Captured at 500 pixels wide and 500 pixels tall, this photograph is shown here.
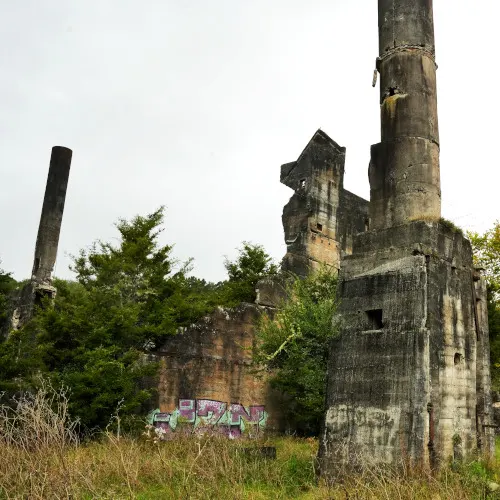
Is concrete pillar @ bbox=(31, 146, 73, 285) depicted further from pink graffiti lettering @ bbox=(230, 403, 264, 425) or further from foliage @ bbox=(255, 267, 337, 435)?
foliage @ bbox=(255, 267, 337, 435)

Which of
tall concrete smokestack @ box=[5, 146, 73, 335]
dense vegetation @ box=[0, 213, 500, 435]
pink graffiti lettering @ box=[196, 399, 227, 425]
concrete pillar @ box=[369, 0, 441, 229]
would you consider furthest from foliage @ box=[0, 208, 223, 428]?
concrete pillar @ box=[369, 0, 441, 229]

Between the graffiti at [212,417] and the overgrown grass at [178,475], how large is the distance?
5.27m

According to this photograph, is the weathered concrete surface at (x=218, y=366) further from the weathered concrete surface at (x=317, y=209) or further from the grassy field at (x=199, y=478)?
the grassy field at (x=199, y=478)

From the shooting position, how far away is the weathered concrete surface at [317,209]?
22.7 m

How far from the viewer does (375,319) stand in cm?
963

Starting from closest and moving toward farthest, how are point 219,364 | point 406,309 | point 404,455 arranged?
1. point 404,455
2. point 406,309
3. point 219,364

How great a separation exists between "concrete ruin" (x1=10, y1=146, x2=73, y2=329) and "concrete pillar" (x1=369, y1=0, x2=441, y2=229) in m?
14.5

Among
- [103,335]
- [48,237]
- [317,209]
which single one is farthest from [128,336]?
[317,209]

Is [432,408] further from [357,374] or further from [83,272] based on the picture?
[83,272]

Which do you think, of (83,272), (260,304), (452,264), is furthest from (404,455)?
(83,272)

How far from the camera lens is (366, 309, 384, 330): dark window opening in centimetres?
955

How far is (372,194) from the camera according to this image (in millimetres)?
10617

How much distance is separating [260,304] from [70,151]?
10.8 meters

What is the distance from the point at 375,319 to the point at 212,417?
7966 mm
